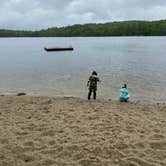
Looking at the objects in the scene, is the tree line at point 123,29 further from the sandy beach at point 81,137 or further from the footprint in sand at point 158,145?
the footprint in sand at point 158,145

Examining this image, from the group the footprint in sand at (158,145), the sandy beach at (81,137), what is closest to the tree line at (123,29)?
the sandy beach at (81,137)

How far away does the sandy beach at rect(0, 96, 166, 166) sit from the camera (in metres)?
7.39

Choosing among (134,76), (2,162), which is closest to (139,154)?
(2,162)

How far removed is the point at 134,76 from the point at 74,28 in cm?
16811

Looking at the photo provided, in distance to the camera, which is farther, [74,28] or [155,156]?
[74,28]

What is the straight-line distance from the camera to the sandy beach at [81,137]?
24.3 ft

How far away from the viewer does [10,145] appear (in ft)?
27.2

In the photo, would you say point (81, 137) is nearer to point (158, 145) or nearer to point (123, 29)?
point (158, 145)

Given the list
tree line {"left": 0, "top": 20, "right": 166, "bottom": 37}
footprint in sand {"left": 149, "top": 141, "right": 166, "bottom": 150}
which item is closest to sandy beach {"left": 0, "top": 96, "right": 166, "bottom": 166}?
footprint in sand {"left": 149, "top": 141, "right": 166, "bottom": 150}

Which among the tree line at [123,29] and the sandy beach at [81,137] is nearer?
the sandy beach at [81,137]

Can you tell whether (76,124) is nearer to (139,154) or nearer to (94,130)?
(94,130)

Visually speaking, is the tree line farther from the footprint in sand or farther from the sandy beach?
the footprint in sand

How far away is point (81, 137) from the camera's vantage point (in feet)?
29.4

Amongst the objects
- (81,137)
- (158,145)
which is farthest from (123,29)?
(158,145)
